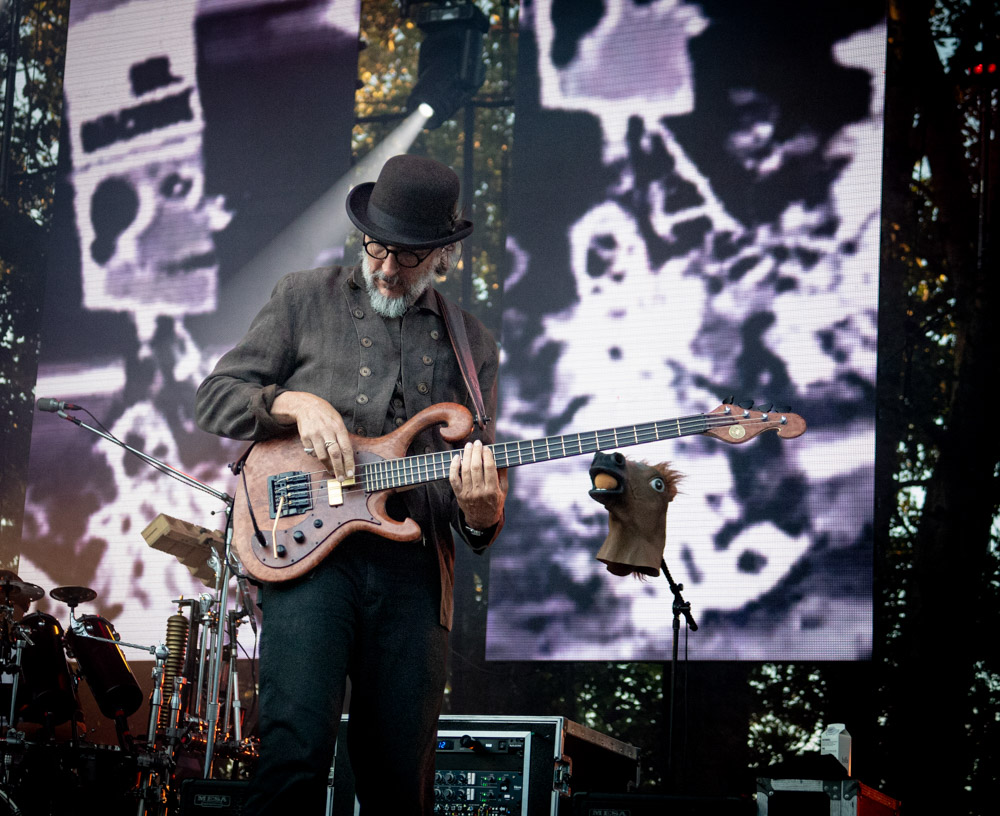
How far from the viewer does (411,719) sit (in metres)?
2.51

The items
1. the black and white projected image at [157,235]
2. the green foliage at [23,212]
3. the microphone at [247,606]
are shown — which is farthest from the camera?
the green foliage at [23,212]

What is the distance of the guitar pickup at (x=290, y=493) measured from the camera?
2701 millimetres

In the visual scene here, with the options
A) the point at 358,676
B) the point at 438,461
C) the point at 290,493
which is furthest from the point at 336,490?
the point at 358,676

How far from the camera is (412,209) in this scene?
285cm

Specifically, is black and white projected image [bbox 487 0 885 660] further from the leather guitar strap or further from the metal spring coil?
the leather guitar strap

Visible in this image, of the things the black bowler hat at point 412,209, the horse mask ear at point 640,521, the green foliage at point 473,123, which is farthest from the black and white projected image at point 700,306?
the black bowler hat at point 412,209

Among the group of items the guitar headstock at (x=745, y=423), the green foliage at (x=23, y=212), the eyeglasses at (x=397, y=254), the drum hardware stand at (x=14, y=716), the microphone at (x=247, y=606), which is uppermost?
the green foliage at (x=23, y=212)

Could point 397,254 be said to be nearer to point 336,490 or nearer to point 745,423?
point 336,490

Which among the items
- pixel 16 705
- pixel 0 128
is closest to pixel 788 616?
pixel 16 705

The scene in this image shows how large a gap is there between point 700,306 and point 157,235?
11.0ft

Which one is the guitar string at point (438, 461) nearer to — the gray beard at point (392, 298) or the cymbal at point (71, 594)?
the gray beard at point (392, 298)

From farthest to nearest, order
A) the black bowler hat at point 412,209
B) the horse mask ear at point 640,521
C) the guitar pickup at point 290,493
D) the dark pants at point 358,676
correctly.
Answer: the horse mask ear at point 640,521 → the black bowler hat at point 412,209 → the guitar pickup at point 290,493 → the dark pants at point 358,676

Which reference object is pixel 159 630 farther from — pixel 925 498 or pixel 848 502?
pixel 925 498

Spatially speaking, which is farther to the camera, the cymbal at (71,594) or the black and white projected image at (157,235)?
the black and white projected image at (157,235)
